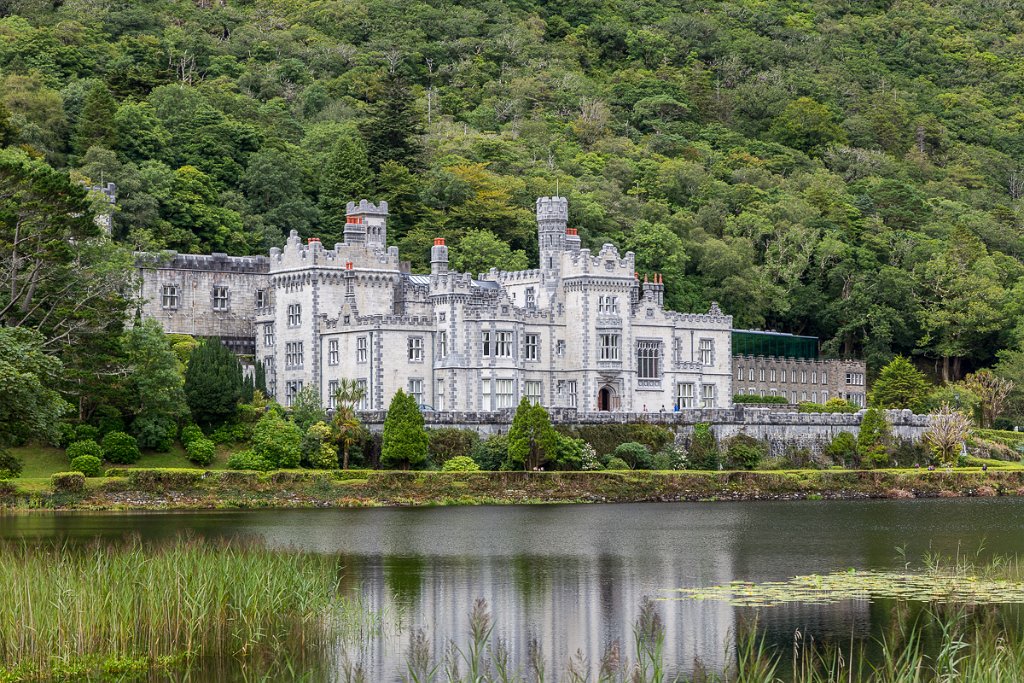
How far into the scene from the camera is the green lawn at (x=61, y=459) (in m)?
70.6

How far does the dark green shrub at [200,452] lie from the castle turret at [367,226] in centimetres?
1889

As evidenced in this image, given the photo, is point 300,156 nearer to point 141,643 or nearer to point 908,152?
point 908,152

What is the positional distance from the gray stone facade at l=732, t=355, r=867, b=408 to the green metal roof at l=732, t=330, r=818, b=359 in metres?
0.85

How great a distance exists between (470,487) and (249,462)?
9247mm

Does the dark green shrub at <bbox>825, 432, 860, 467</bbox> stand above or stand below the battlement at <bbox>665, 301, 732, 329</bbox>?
below

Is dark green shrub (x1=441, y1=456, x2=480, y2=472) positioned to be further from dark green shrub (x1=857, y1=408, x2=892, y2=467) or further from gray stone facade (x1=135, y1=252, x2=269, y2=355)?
gray stone facade (x1=135, y1=252, x2=269, y2=355)

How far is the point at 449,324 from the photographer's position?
285ft

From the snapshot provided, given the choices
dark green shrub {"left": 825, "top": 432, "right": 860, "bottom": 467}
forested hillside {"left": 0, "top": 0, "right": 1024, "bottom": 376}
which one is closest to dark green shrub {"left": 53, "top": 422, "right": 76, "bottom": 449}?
forested hillside {"left": 0, "top": 0, "right": 1024, "bottom": 376}

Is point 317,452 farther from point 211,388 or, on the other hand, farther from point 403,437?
point 211,388

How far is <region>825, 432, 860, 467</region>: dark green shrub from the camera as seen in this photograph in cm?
8738

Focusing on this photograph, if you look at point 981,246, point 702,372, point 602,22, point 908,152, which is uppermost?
point 602,22

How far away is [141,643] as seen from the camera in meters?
32.4

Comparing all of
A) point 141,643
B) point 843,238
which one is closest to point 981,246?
point 843,238

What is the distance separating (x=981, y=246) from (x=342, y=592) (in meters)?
88.9
